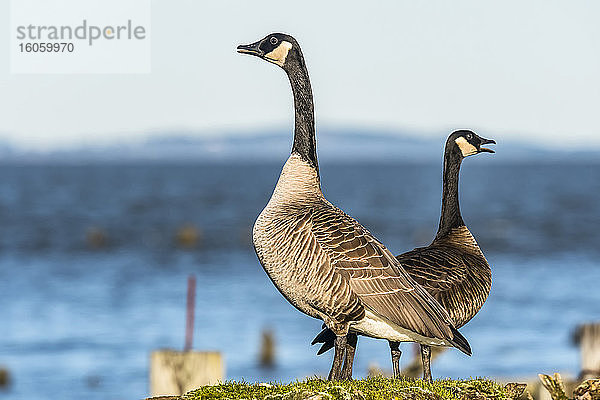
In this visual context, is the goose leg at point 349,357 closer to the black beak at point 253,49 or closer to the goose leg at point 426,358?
the goose leg at point 426,358

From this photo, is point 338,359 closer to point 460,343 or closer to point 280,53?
point 460,343

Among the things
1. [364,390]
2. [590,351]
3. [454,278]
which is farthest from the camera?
[590,351]

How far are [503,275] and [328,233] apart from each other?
45.8 meters

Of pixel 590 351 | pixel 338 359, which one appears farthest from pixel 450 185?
pixel 590 351

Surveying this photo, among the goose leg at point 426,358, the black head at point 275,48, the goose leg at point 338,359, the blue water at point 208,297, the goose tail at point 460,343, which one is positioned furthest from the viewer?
the blue water at point 208,297

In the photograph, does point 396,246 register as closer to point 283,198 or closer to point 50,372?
point 50,372

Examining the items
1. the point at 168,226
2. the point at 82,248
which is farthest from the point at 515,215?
the point at 82,248

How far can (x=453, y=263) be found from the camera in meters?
7.44

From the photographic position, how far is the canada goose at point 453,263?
285 inches

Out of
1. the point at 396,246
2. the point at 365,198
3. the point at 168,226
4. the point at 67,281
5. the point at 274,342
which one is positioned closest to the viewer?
the point at 274,342

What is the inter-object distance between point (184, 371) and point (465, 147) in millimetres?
3287

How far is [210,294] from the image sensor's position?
140 feet

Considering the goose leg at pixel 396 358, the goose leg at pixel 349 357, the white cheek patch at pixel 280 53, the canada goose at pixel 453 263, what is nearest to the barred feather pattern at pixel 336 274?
Result: the goose leg at pixel 349 357

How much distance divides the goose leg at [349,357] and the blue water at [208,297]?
58.0 ft
